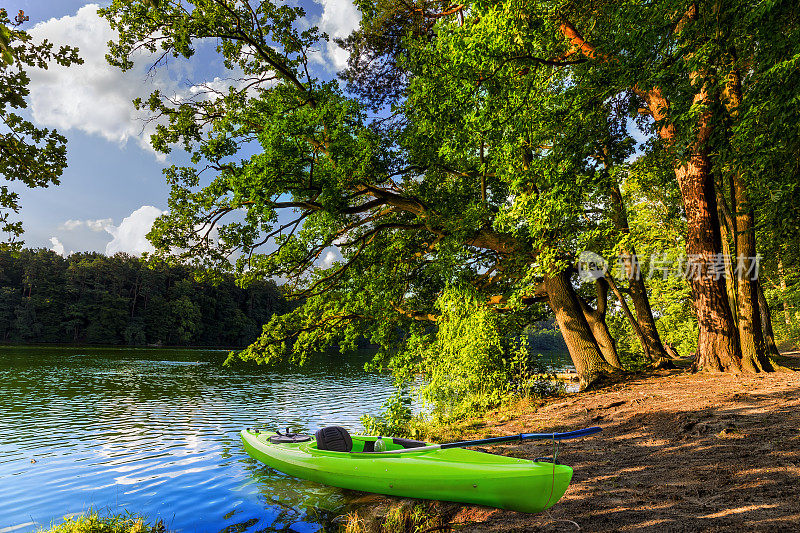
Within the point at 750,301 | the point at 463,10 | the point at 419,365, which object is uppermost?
the point at 463,10

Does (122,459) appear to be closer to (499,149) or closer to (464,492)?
(464,492)

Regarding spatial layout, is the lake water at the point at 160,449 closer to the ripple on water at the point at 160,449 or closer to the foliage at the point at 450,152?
the ripple on water at the point at 160,449

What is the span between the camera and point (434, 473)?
5.69 m

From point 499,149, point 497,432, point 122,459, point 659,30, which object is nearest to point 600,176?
point 499,149

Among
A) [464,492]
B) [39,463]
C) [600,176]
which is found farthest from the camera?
[39,463]

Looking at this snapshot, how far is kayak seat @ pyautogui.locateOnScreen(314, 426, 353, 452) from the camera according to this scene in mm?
7578

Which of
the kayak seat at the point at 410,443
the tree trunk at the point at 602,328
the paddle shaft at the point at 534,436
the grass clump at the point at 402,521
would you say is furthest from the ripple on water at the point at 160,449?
the tree trunk at the point at 602,328

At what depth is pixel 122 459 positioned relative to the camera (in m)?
10.5

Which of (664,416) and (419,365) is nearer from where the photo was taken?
(664,416)

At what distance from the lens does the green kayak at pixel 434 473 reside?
4793mm

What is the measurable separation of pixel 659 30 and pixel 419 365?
943 centimetres

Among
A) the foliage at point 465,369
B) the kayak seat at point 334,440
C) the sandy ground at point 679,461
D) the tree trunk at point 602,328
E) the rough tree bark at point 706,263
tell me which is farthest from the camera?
the tree trunk at point 602,328

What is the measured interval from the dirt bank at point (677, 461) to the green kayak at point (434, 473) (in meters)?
0.21

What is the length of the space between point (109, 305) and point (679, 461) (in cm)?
7824
